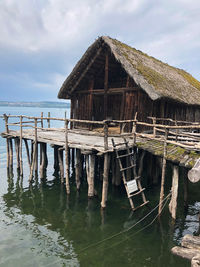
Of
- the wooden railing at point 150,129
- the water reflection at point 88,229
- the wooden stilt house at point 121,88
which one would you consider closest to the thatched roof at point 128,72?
the wooden stilt house at point 121,88

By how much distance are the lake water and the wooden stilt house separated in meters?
5.44

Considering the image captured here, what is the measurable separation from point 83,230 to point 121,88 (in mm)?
9018

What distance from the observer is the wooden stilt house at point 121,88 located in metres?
12.6

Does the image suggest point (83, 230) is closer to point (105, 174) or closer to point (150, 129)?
point (105, 174)

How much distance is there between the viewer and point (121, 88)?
1362cm

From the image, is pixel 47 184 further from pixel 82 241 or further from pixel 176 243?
pixel 176 243

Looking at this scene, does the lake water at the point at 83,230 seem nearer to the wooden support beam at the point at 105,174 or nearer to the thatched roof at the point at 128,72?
the wooden support beam at the point at 105,174

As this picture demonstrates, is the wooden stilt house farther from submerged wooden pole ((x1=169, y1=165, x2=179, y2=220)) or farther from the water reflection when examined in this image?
the water reflection

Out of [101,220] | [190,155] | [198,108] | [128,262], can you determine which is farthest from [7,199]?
[198,108]

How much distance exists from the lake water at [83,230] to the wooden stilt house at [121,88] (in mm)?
5439

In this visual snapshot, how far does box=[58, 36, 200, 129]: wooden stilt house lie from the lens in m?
12.6

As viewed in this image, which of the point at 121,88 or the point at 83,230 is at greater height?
the point at 121,88

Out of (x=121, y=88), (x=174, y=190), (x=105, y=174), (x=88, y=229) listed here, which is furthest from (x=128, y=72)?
(x=88, y=229)

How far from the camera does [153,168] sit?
494 inches
